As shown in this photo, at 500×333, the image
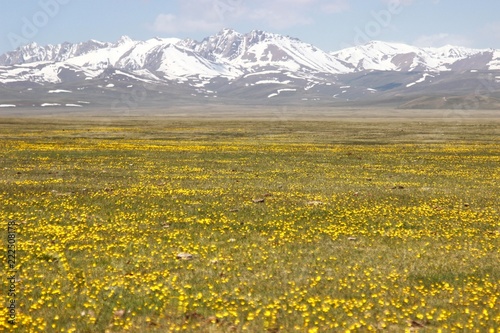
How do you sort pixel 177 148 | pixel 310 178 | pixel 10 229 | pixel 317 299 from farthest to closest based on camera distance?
pixel 177 148, pixel 310 178, pixel 10 229, pixel 317 299

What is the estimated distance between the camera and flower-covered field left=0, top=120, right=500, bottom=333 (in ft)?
36.5

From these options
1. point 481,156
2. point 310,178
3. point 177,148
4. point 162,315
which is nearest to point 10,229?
point 162,315

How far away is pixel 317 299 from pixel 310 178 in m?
20.3

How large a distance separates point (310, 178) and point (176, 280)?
19866 mm

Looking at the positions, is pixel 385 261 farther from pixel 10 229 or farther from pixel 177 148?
pixel 177 148

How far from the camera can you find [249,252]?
51.5ft

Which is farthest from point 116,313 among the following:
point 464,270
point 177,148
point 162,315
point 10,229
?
point 177,148

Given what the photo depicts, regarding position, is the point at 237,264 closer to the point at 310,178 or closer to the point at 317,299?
the point at 317,299

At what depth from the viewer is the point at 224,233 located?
18.0 meters

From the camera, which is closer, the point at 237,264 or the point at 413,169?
the point at 237,264

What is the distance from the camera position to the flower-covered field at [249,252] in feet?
36.5

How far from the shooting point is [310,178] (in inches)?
1252

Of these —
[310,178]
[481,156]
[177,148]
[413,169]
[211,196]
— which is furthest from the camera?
[177,148]

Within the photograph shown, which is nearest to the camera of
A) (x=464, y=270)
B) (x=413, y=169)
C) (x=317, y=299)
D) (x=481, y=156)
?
(x=317, y=299)
